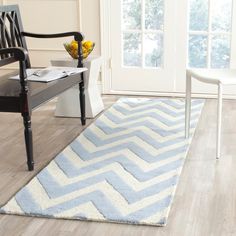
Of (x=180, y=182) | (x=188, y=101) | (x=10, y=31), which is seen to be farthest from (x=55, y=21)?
(x=180, y=182)

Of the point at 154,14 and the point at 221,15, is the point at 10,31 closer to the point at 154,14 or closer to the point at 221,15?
the point at 154,14

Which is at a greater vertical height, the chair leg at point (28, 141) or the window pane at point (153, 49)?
the window pane at point (153, 49)

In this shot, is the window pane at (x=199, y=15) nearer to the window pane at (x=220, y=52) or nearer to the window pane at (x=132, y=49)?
the window pane at (x=220, y=52)

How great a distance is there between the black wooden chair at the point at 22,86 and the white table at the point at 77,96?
0.16 m

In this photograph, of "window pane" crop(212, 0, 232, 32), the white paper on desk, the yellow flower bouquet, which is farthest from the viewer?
"window pane" crop(212, 0, 232, 32)

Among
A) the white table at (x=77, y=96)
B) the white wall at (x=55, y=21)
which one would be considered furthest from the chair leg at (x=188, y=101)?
the white wall at (x=55, y=21)

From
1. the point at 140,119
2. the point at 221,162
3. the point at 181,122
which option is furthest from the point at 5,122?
the point at 221,162

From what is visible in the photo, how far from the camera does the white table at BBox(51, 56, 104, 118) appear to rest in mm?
3332

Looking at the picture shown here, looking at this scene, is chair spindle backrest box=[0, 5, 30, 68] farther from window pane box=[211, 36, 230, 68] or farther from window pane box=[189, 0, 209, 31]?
window pane box=[211, 36, 230, 68]

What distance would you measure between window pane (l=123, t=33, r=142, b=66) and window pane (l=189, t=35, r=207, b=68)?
0.40 m

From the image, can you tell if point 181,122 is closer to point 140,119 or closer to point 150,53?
point 140,119

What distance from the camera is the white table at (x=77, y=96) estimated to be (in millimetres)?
3332

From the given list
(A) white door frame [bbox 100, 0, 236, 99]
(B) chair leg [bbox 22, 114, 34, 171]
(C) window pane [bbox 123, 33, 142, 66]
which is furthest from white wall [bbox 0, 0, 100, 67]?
(B) chair leg [bbox 22, 114, 34, 171]

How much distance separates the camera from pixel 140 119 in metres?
3.32
